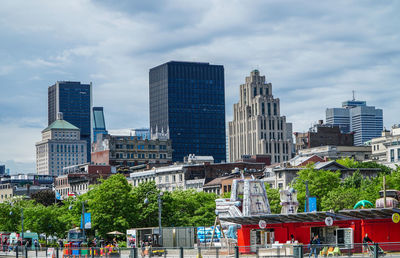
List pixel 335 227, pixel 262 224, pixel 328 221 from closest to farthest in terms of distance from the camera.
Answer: pixel 328 221, pixel 335 227, pixel 262 224

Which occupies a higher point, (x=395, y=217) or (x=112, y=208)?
(x=112, y=208)

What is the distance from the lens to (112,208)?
122m

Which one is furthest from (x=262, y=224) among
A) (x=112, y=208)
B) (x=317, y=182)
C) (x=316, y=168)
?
(x=316, y=168)

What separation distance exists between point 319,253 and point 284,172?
117m

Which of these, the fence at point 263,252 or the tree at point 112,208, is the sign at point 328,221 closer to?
the fence at point 263,252

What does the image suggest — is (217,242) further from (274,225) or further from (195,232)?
(274,225)

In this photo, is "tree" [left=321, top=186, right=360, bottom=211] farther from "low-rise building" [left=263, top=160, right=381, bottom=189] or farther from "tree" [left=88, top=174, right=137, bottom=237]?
"low-rise building" [left=263, top=160, right=381, bottom=189]

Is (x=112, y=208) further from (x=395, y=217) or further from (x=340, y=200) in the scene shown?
(x=395, y=217)

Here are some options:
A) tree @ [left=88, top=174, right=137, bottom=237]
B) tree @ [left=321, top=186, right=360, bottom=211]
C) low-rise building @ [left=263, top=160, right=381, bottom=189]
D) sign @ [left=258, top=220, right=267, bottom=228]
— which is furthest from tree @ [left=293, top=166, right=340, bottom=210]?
sign @ [left=258, top=220, right=267, bottom=228]

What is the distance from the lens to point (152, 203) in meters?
128

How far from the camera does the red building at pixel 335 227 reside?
68.9 metres

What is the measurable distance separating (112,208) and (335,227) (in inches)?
2231

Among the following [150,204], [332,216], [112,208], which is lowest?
[332,216]

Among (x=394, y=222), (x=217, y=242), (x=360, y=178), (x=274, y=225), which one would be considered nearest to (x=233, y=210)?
(x=217, y=242)
